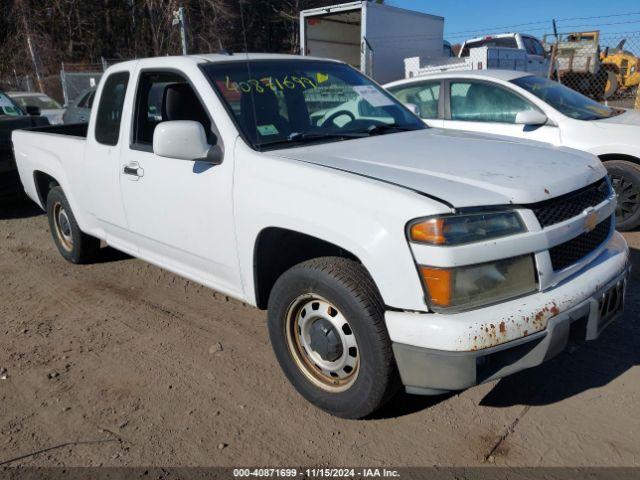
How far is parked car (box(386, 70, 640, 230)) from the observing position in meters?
5.57

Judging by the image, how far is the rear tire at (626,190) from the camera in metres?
5.50

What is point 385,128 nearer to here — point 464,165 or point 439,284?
point 464,165

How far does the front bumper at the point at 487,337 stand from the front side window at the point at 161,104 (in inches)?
82.3

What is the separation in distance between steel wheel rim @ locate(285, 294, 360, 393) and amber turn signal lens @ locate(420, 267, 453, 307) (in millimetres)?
470

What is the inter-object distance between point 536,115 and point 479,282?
3.92 meters

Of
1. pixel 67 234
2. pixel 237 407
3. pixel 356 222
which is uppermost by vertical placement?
pixel 356 222

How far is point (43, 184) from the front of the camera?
5641mm

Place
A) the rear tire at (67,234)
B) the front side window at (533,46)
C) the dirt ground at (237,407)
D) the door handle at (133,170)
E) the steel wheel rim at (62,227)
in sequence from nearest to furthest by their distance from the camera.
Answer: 1. the dirt ground at (237,407)
2. the door handle at (133,170)
3. the rear tire at (67,234)
4. the steel wheel rim at (62,227)
5. the front side window at (533,46)

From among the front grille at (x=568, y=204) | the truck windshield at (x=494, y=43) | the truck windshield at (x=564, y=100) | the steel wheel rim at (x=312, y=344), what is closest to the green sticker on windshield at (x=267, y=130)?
the steel wheel rim at (x=312, y=344)

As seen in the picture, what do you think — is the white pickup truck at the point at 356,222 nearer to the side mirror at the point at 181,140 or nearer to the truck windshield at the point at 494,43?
the side mirror at the point at 181,140

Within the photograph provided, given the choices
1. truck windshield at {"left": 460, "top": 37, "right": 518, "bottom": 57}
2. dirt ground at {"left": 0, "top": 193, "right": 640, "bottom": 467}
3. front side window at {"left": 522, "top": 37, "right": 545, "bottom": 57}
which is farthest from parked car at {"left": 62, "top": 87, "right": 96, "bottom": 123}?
front side window at {"left": 522, "top": 37, "right": 545, "bottom": 57}

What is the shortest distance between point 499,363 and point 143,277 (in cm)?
359

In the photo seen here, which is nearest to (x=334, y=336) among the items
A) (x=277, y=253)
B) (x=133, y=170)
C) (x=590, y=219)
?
(x=277, y=253)

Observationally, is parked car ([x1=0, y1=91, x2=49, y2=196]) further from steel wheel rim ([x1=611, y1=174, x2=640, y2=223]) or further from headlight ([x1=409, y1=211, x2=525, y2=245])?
steel wheel rim ([x1=611, y1=174, x2=640, y2=223])
